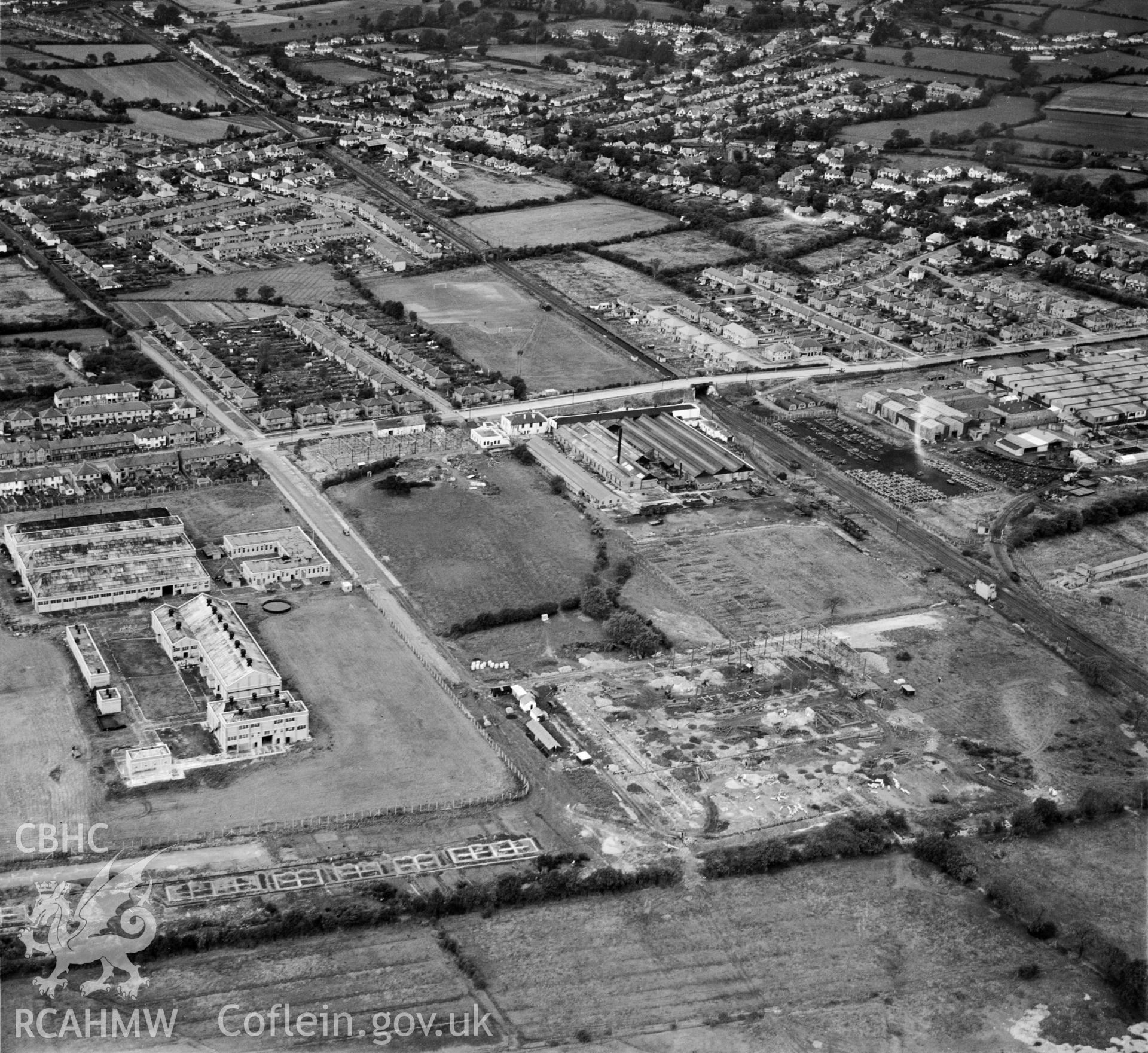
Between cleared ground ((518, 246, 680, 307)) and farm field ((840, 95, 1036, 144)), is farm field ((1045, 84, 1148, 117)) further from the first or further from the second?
cleared ground ((518, 246, 680, 307))

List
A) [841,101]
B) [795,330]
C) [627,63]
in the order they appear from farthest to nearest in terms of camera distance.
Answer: [627,63]
[841,101]
[795,330]

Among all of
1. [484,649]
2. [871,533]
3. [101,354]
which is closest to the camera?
[484,649]

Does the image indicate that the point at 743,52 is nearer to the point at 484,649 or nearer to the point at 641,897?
the point at 484,649

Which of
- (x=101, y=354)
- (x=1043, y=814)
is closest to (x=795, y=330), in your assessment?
(x=101, y=354)

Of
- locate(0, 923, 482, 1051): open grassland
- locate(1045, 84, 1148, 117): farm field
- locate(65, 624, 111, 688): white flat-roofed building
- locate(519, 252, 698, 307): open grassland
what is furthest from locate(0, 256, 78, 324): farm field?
locate(1045, 84, 1148, 117): farm field

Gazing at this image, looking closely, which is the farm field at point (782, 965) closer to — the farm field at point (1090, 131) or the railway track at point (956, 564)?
the railway track at point (956, 564)
